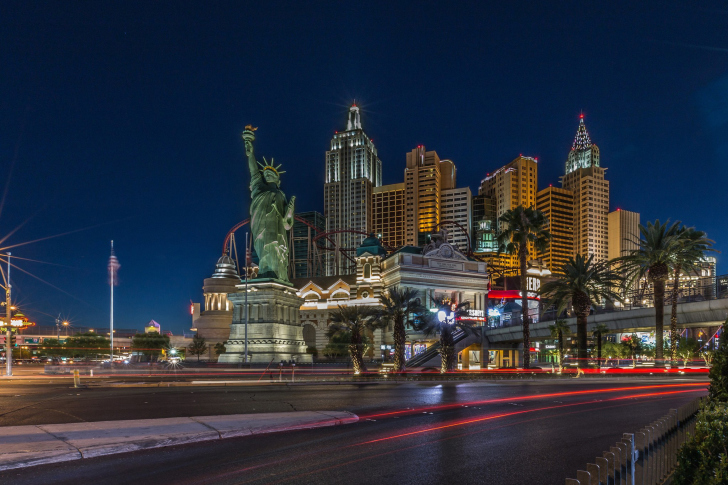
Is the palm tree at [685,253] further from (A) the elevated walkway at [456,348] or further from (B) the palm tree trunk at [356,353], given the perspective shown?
(B) the palm tree trunk at [356,353]

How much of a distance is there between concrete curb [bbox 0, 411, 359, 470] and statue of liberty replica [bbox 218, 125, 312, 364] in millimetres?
46184

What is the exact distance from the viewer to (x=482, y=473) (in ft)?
29.0

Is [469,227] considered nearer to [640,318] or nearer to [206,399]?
[640,318]

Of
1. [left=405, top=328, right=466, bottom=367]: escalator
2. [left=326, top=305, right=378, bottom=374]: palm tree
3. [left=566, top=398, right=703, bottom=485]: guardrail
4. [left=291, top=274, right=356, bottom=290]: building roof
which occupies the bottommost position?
[left=405, top=328, right=466, bottom=367]: escalator

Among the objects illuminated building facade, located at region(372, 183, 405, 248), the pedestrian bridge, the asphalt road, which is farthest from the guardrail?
illuminated building facade, located at region(372, 183, 405, 248)

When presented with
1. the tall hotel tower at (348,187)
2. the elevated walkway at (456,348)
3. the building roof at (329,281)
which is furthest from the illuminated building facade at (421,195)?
the elevated walkway at (456,348)

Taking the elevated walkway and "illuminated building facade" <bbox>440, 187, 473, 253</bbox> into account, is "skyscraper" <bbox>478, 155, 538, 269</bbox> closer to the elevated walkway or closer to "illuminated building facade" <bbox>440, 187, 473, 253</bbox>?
"illuminated building facade" <bbox>440, 187, 473, 253</bbox>

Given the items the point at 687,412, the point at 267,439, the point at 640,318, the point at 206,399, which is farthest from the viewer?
the point at 640,318

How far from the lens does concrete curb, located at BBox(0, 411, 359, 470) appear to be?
964cm

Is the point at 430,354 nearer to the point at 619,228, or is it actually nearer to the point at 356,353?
the point at 356,353

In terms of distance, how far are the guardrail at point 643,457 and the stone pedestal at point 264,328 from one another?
53685mm

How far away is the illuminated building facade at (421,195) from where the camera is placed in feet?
570

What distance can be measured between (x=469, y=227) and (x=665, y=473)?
577 ft

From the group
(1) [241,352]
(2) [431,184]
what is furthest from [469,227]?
(1) [241,352]
